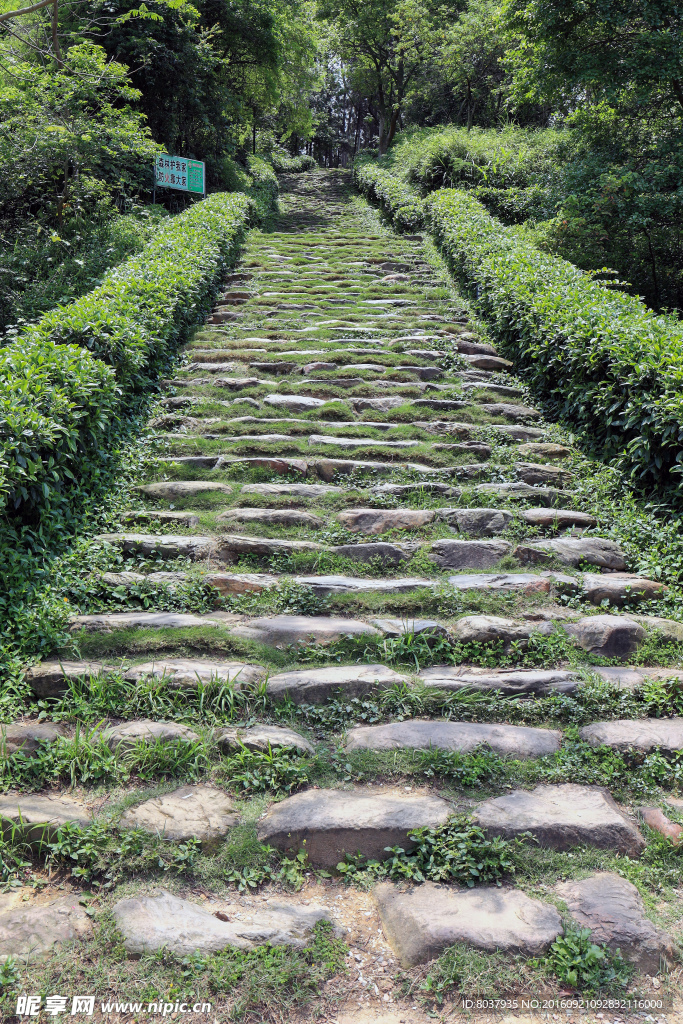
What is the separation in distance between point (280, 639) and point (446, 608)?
0.93 m

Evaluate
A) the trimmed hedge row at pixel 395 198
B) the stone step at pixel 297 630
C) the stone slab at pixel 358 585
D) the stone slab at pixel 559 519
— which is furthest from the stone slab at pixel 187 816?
the trimmed hedge row at pixel 395 198

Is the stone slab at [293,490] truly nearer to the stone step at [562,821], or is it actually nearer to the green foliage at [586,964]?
the stone step at [562,821]

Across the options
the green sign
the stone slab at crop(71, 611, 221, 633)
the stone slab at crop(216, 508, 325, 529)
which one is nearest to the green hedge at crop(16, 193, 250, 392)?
the green sign

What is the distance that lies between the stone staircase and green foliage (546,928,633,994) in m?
0.05

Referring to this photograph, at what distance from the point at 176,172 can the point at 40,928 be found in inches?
449

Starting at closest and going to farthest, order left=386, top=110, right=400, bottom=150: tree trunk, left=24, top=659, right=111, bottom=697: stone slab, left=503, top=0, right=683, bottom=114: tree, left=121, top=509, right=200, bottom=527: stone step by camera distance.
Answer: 1. left=24, top=659, right=111, bottom=697: stone slab
2. left=121, top=509, right=200, bottom=527: stone step
3. left=503, top=0, right=683, bottom=114: tree
4. left=386, top=110, right=400, bottom=150: tree trunk

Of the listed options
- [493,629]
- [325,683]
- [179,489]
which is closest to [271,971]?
[325,683]

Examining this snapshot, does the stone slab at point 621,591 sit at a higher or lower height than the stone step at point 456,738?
higher

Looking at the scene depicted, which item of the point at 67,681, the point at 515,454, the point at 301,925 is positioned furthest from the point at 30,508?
the point at 515,454

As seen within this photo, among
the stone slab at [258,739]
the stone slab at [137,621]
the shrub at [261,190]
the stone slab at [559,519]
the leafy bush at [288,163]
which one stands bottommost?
the stone slab at [258,739]

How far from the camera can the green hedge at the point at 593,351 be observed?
4363 millimetres

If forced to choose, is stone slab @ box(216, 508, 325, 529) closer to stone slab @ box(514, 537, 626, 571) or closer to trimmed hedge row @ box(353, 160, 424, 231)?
stone slab @ box(514, 537, 626, 571)

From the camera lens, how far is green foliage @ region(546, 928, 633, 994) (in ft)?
6.54

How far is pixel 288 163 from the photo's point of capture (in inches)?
1133
